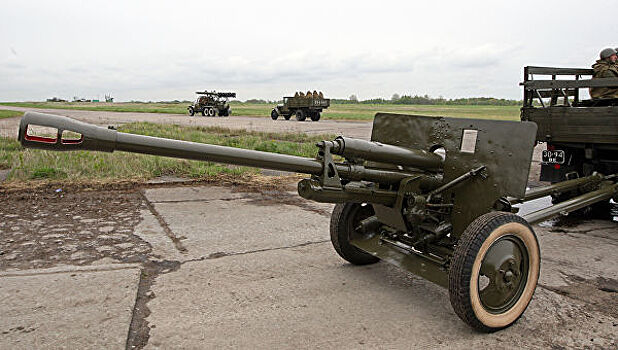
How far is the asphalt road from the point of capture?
3150 millimetres

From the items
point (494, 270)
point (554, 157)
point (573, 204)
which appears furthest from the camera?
point (554, 157)

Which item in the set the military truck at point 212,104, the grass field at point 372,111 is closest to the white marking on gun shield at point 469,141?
the grass field at point 372,111

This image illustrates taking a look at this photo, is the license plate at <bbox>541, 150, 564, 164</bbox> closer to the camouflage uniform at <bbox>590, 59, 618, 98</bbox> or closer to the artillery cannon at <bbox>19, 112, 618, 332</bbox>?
the camouflage uniform at <bbox>590, 59, 618, 98</bbox>

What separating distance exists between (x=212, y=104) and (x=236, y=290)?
35383mm

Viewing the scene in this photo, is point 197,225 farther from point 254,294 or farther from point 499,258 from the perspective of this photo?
point 499,258

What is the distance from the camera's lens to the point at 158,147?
294 centimetres

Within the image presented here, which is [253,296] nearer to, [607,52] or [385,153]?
[385,153]

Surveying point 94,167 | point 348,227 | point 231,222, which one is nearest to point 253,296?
point 348,227

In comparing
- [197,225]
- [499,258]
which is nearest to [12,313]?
[197,225]

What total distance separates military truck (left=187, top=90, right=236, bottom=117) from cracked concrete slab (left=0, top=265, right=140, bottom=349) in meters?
33.8

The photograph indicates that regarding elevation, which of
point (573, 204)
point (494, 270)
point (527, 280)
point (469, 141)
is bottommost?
point (527, 280)

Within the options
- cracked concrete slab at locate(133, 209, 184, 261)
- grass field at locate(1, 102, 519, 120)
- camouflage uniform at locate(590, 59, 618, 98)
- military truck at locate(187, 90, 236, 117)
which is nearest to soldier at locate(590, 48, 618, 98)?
camouflage uniform at locate(590, 59, 618, 98)

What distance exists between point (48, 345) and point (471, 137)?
3.18 m

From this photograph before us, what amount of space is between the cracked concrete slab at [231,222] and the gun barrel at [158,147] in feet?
5.79
